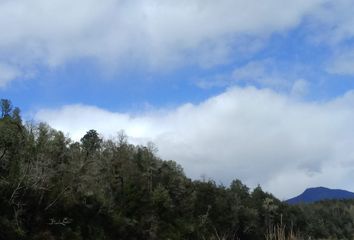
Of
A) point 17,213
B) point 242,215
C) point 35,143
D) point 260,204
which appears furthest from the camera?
point 260,204

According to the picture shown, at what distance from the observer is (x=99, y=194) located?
5844 cm

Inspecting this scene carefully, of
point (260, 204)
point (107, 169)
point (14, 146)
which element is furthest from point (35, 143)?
point (260, 204)

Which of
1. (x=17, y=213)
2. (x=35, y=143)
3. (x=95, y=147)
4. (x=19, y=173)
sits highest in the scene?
(x=95, y=147)

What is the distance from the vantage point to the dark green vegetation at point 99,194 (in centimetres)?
4753

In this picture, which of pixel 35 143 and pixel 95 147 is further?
pixel 95 147

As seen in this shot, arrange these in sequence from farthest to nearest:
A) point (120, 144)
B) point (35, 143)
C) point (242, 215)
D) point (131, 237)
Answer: point (242, 215) < point (120, 144) < point (131, 237) < point (35, 143)

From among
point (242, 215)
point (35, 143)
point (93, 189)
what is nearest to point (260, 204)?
point (242, 215)

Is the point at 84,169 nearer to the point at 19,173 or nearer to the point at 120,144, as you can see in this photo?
the point at 19,173

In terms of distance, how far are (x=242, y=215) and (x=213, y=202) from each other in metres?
9.32

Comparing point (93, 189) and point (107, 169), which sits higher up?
point (107, 169)

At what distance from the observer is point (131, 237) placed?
63.4 metres

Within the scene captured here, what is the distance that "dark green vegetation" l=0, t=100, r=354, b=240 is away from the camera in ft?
156

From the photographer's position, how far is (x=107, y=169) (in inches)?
2677

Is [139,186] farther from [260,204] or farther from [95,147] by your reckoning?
[260,204]
